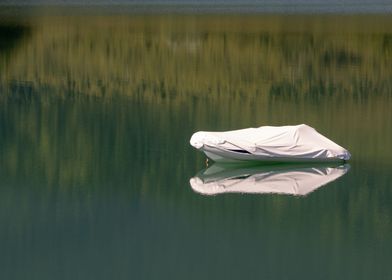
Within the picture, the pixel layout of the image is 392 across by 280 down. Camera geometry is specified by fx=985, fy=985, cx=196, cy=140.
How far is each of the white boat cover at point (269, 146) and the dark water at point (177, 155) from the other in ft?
2.79

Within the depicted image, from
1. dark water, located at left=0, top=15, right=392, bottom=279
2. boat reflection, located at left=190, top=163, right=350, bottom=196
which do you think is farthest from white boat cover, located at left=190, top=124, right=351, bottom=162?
dark water, located at left=0, top=15, right=392, bottom=279

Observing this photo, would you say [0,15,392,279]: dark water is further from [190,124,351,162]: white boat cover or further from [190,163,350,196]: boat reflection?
[190,124,351,162]: white boat cover

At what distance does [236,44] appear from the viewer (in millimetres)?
57750

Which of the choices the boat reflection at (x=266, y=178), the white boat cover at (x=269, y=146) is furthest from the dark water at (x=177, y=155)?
the white boat cover at (x=269, y=146)

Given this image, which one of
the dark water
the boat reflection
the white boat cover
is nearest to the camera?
the dark water

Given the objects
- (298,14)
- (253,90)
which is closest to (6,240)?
(253,90)

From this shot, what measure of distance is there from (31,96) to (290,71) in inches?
552

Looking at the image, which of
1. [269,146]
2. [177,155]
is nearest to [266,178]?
[269,146]

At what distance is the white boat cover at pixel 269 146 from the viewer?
25609 millimetres

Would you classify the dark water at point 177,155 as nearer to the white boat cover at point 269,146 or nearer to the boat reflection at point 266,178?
the boat reflection at point 266,178

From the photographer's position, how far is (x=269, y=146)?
25625 millimetres

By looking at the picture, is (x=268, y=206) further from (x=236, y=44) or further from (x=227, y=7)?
(x=227, y=7)

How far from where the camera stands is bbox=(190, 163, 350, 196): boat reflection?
79.8 feet

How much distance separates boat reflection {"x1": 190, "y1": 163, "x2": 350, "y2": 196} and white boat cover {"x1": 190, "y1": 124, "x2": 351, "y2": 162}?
0.93 ft
